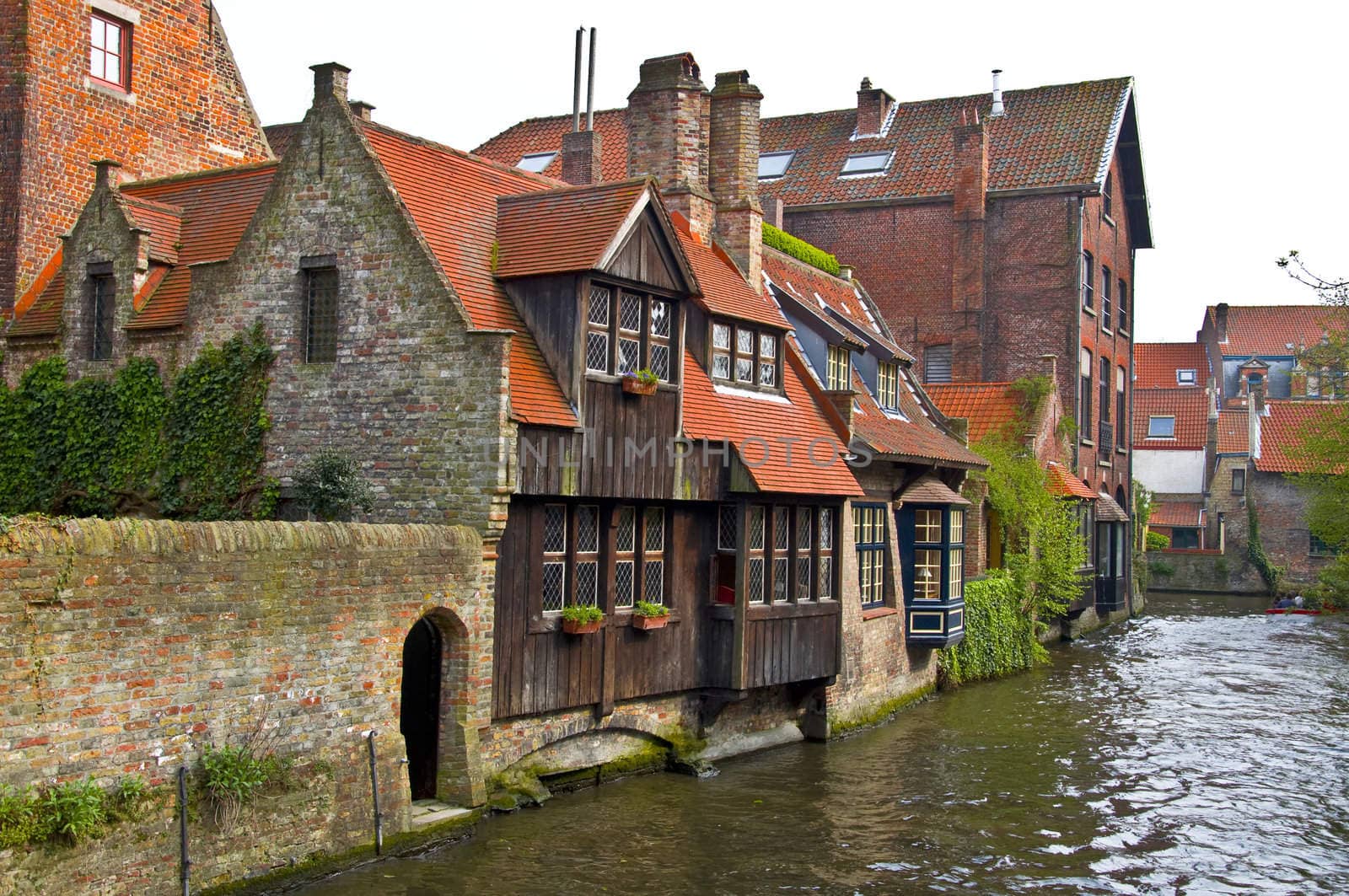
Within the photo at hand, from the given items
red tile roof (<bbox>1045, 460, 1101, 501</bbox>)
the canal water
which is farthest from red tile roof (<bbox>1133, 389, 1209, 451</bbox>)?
the canal water

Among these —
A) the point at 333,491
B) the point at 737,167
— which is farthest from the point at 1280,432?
the point at 333,491

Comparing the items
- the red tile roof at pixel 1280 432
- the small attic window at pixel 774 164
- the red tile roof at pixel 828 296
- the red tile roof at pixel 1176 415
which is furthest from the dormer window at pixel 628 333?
the red tile roof at pixel 1176 415

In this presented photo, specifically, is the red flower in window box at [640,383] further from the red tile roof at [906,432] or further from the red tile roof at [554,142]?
the red tile roof at [554,142]

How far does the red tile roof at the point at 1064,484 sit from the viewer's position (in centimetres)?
3312

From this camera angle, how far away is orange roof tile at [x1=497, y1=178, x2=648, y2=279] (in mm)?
15469

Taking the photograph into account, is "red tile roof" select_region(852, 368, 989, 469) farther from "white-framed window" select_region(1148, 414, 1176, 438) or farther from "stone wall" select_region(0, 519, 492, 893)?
"white-framed window" select_region(1148, 414, 1176, 438)

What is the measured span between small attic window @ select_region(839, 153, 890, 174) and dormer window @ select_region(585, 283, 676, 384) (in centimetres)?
2462

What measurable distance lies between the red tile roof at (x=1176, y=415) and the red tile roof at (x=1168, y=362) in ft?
47.0

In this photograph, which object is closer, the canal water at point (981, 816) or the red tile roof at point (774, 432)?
the canal water at point (981, 816)

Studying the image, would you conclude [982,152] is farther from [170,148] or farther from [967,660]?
[170,148]

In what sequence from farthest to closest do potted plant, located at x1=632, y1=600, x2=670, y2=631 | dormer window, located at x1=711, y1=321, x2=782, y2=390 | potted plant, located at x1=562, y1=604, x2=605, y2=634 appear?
dormer window, located at x1=711, y1=321, x2=782, y2=390 < potted plant, located at x1=632, y1=600, x2=670, y2=631 < potted plant, located at x1=562, y1=604, x2=605, y2=634

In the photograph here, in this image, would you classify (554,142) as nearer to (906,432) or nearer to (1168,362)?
(906,432)

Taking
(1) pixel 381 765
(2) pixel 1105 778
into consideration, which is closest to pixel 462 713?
(1) pixel 381 765

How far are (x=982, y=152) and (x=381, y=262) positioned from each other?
85.9 feet
